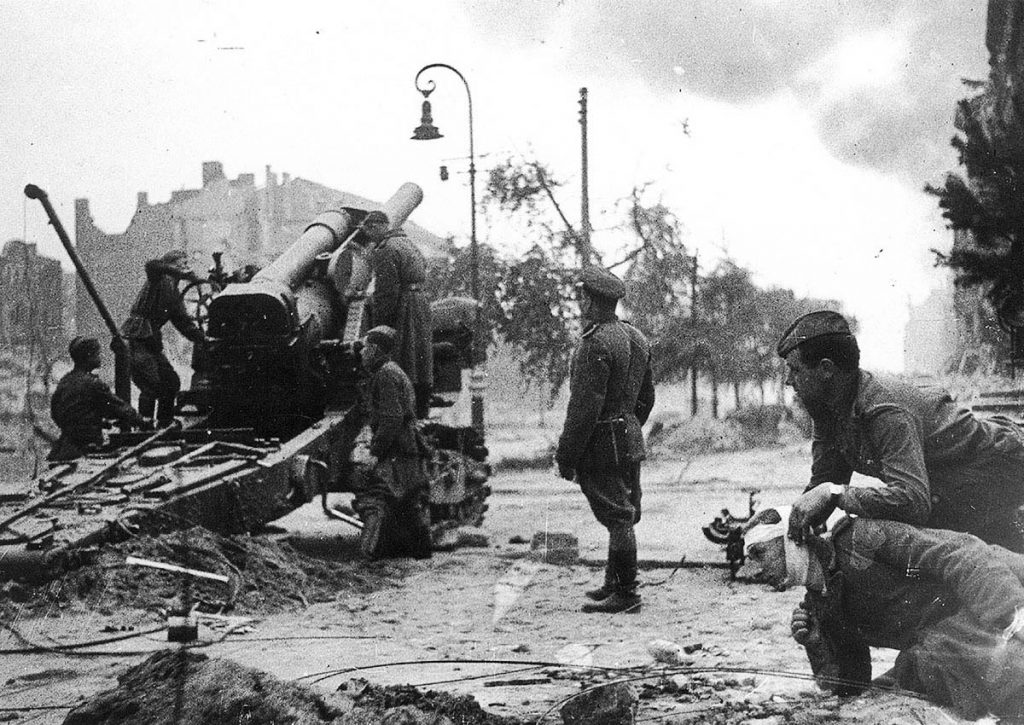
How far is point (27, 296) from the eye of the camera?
12.4 m

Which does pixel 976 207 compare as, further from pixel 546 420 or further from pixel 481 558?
pixel 546 420

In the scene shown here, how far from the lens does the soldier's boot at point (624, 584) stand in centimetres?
629

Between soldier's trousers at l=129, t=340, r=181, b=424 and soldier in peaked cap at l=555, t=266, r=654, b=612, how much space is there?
14.9 ft

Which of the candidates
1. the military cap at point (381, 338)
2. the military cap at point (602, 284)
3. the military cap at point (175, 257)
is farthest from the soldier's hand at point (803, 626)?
the military cap at point (175, 257)

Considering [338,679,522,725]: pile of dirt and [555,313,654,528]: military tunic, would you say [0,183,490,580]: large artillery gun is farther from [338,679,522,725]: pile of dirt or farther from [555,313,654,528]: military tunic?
[338,679,522,725]: pile of dirt

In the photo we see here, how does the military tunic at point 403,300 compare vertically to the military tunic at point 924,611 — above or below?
above

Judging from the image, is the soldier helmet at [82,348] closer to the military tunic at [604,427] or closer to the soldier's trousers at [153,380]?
the soldier's trousers at [153,380]

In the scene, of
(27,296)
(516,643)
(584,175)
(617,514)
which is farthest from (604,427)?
(584,175)

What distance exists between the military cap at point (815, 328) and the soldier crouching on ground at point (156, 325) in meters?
6.76

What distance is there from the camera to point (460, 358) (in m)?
11.1

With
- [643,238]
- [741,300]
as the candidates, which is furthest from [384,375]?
[741,300]

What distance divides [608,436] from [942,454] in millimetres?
2718

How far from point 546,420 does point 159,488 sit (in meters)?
24.0

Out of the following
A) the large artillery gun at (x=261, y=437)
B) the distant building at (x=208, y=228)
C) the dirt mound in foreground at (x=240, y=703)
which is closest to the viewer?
the dirt mound in foreground at (x=240, y=703)
